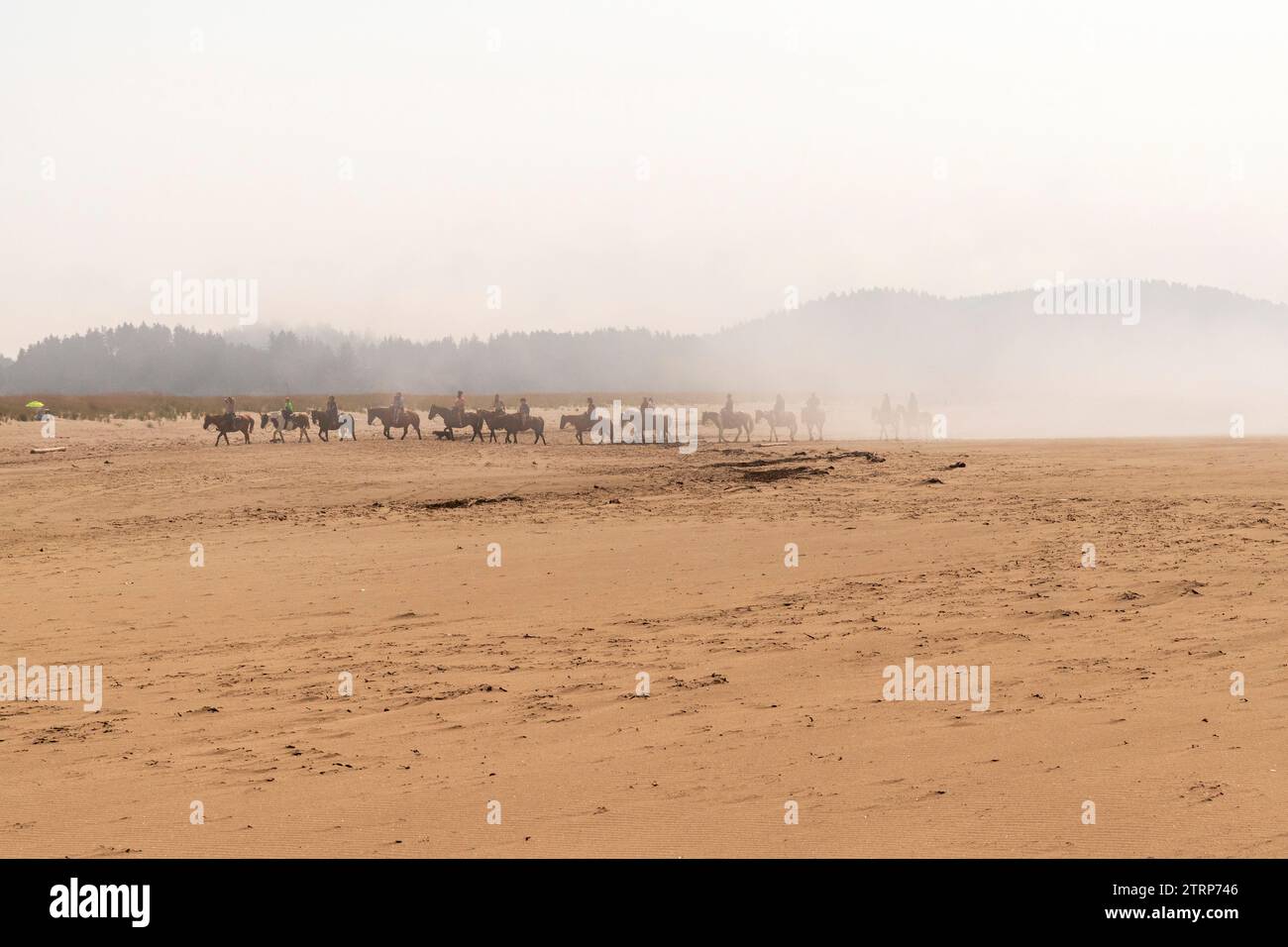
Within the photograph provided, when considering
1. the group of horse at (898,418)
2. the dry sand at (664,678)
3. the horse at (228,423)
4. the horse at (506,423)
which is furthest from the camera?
the group of horse at (898,418)

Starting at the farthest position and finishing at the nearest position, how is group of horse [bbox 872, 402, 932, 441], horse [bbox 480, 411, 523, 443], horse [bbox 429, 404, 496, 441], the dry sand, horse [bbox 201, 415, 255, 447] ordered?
group of horse [bbox 872, 402, 932, 441]
horse [bbox 429, 404, 496, 441]
horse [bbox 480, 411, 523, 443]
horse [bbox 201, 415, 255, 447]
the dry sand

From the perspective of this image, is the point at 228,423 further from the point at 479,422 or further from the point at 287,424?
the point at 479,422

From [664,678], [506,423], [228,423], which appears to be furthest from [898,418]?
[664,678]

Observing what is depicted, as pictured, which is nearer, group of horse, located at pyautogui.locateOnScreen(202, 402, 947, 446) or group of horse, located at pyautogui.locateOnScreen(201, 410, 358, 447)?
group of horse, located at pyautogui.locateOnScreen(201, 410, 358, 447)

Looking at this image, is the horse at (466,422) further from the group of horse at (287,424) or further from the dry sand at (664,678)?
the dry sand at (664,678)

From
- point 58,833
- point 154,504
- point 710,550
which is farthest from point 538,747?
point 154,504

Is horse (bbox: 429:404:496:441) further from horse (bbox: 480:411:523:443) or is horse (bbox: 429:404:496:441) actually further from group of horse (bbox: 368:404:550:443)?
horse (bbox: 480:411:523:443)

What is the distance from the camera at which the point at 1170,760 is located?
22.1 ft

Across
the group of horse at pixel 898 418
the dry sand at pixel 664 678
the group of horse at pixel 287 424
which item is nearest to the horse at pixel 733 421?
the group of horse at pixel 898 418

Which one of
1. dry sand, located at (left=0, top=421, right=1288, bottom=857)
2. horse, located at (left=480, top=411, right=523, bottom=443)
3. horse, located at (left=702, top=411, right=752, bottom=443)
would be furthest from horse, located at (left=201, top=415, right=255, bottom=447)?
dry sand, located at (left=0, top=421, right=1288, bottom=857)

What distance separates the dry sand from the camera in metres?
6.18

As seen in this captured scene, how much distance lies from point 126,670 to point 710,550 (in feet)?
26.8

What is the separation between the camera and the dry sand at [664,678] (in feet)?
20.3

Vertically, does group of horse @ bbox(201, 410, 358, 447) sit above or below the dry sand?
above
